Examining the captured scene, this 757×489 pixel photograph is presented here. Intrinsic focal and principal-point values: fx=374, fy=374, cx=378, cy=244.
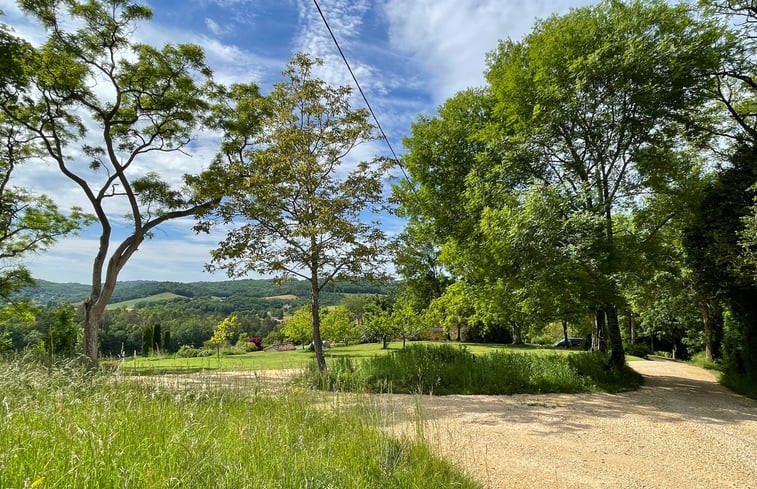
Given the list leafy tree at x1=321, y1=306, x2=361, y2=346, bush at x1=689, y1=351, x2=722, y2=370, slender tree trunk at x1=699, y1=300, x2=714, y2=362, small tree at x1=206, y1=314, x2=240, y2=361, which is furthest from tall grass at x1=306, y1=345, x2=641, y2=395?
small tree at x1=206, y1=314, x2=240, y2=361

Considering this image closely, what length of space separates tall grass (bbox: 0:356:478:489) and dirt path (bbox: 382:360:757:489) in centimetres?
61

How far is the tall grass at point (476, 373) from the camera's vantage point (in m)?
8.45

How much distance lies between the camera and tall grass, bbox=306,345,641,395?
27.7 ft

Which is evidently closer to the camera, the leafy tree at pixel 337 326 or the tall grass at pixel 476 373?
the tall grass at pixel 476 373

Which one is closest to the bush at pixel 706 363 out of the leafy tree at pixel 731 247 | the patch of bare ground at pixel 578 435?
the leafy tree at pixel 731 247

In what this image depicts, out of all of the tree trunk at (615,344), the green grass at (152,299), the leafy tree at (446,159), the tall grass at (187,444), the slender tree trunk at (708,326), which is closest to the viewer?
the tall grass at (187,444)

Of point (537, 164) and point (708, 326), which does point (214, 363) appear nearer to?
point (537, 164)

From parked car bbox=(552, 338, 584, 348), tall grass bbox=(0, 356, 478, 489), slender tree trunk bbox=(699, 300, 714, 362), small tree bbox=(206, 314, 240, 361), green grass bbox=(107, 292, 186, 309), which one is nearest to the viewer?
tall grass bbox=(0, 356, 478, 489)

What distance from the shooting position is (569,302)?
9.33 m

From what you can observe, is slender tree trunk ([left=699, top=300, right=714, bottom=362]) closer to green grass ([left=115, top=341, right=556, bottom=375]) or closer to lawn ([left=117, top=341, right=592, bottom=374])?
green grass ([left=115, top=341, right=556, bottom=375])

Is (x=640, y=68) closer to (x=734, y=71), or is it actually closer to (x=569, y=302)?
(x=734, y=71)

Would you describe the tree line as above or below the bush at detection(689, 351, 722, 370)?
above

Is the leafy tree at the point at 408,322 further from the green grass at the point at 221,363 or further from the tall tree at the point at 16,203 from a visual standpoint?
the tall tree at the point at 16,203

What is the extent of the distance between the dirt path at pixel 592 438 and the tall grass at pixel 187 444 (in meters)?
0.61
